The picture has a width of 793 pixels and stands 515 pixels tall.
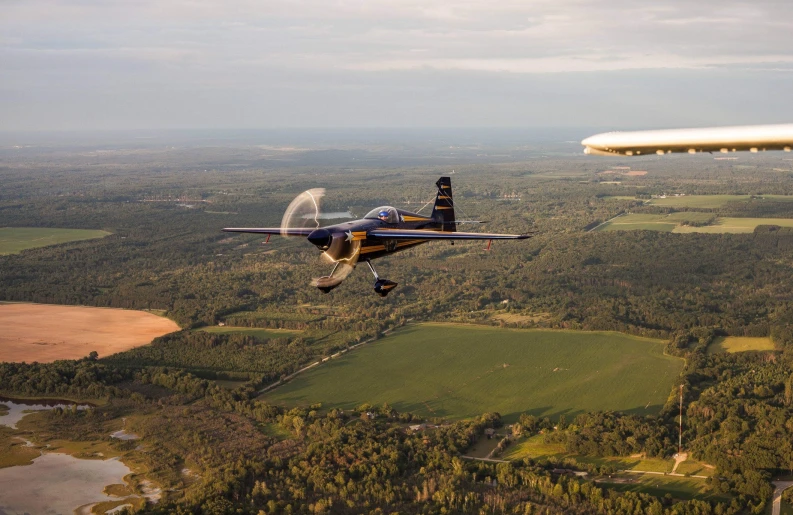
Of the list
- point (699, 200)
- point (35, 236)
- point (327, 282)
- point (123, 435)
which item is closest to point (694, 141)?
point (327, 282)

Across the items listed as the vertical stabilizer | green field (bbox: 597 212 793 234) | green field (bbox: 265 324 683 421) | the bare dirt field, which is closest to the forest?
green field (bbox: 265 324 683 421)

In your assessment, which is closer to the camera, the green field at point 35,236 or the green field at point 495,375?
the green field at point 495,375

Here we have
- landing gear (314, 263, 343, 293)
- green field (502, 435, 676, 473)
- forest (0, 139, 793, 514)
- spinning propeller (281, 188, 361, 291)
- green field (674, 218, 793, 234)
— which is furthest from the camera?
green field (674, 218, 793, 234)

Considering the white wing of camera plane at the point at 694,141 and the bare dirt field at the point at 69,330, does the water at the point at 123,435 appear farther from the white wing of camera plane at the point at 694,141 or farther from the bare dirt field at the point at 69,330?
the white wing of camera plane at the point at 694,141

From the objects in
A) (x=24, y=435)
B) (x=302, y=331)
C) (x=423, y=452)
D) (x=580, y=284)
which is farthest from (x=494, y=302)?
(x=24, y=435)

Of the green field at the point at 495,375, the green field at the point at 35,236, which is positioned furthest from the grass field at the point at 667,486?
the green field at the point at 35,236

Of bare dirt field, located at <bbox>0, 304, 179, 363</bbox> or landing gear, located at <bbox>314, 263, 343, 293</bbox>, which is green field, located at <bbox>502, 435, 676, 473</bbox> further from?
bare dirt field, located at <bbox>0, 304, 179, 363</bbox>

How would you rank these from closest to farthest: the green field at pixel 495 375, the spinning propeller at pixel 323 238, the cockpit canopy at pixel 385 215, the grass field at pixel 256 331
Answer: the spinning propeller at pixel 323 238 → the cockpit canopy at pixel 385 215 → the green field at pixel 495 375 → the grass field at pixel 256 331
